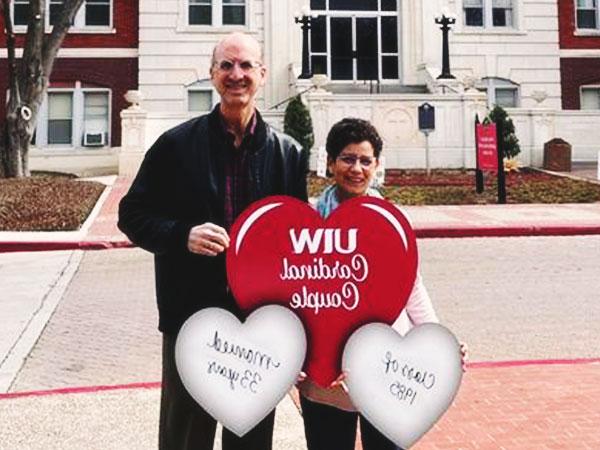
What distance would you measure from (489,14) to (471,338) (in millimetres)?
26162

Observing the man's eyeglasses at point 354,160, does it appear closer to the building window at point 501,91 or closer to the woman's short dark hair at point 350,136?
the woman's short dark hair at point 350,136

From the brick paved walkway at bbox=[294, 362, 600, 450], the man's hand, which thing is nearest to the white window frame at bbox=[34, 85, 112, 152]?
the brick paved walkway at bbox=[294, 362, 600, 450]

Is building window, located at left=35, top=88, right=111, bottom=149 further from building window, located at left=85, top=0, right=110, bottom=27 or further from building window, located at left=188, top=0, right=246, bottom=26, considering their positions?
building window, located at left=188, top=0, right=246, bottom=26

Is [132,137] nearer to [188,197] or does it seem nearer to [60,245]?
[60,245]

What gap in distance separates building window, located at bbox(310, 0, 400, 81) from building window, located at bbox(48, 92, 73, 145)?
9.94m

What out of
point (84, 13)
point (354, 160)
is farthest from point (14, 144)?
point (354, 160)

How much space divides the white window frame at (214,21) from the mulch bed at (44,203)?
36.3 feet

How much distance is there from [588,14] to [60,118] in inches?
887

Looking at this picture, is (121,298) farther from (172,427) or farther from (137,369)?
(172,427)

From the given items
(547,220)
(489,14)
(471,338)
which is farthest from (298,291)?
(489,14)

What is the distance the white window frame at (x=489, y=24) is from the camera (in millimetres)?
29550

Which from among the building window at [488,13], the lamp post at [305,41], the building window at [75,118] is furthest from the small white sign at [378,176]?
the building window at [488,13]

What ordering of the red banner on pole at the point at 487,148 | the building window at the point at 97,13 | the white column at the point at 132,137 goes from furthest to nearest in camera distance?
the building window at the point at 97,13
the white column at the point at 132,137
the red banner on pole at the point at 487,148

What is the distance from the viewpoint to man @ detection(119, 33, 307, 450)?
2699mm
